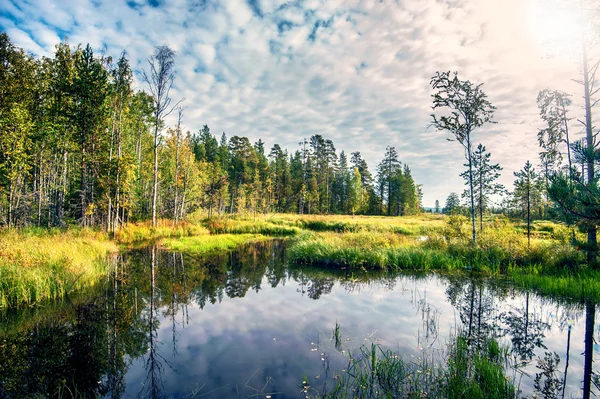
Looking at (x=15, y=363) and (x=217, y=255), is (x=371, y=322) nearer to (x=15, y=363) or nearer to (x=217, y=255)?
(x=15, y=363)

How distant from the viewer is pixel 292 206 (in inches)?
2611

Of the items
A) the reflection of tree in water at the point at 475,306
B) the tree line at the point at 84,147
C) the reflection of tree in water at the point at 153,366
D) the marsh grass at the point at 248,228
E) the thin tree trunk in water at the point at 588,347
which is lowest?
the reflection of tree in water at the point at 153,366

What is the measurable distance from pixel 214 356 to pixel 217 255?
39.8 ft

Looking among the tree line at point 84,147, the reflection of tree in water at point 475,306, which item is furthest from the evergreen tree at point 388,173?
the reflection of tree in water at point 475,306

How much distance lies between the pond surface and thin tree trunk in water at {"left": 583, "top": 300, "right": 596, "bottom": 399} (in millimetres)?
69

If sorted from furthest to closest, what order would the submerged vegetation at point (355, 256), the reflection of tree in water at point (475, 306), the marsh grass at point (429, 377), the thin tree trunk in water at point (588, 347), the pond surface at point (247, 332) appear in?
the submerged vegetation at point (355, 256), the reflection of tree in water at point (475, 306), the pond surface at point (247, 332), the thin tree trunk in water at point (588, 347), the marsh grass at point (429, 377)

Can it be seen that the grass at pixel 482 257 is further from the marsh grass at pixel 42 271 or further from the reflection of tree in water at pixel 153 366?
the marsh grass at pixel 42 271

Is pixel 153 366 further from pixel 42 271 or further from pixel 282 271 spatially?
pixel 282 271

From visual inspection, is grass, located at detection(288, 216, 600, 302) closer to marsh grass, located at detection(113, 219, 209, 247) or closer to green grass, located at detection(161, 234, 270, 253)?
green grass, located at detection(161, 234, 270, 253)

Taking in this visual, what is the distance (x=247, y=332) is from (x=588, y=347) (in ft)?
25.0

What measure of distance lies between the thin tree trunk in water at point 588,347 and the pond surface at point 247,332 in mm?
69

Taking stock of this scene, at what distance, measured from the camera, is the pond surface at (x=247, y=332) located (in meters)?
4.75

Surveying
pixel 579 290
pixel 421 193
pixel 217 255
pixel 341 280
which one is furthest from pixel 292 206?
pixel 579 290

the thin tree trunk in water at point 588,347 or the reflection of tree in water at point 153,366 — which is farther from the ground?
the thin tree trunk in water at point 588,347
